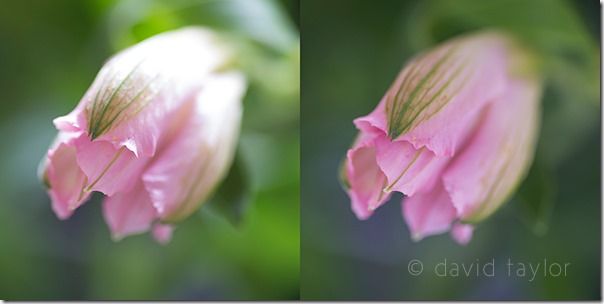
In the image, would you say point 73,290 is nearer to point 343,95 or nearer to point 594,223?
point 343,95

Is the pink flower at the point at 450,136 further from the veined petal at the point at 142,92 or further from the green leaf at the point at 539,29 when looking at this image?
the veined petal at the point at 142,92

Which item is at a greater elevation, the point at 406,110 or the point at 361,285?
the point at 406,110

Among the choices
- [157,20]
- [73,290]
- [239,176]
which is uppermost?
[157,20]

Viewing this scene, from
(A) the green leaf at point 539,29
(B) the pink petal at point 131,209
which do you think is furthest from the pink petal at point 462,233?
(B) the pink petal at point 131,209

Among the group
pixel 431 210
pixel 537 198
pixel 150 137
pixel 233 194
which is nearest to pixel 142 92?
pixel 150 137

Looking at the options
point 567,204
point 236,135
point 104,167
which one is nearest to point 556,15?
point 567,204

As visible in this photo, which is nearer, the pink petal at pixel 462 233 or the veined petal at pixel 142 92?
the veined petal at pixel 142 92

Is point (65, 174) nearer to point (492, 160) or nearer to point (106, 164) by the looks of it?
point (106, 164)

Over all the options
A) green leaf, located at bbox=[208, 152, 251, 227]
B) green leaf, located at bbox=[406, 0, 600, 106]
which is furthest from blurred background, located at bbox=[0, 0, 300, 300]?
green leaf, located at bbox=[406, 0, 600, 106]
